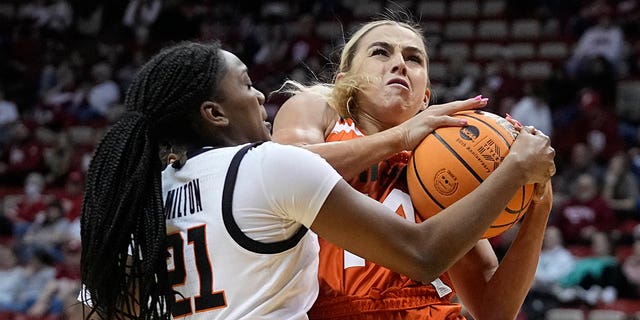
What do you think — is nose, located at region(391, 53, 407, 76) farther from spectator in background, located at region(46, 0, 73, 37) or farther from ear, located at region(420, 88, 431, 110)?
spectator in background, located at region(46, 0, 73, 37)

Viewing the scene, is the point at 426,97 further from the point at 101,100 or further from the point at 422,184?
the point at 101,100

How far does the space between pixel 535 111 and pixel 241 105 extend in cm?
848

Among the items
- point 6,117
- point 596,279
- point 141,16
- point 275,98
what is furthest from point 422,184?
point 141,16

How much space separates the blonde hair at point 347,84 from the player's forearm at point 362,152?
1.48 ft

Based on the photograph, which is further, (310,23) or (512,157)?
(310,23)

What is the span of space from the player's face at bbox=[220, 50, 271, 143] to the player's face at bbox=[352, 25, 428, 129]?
704 mm

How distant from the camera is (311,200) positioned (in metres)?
2.27

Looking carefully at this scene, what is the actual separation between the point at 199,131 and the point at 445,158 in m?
0.71

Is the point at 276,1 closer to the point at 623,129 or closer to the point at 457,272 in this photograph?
the point at 623,129

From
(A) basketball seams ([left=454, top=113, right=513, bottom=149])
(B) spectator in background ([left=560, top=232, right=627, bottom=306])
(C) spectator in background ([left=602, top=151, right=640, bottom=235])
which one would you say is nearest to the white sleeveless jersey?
(A) basketball seams ([left=454, top=113, right=513, bottom=149])

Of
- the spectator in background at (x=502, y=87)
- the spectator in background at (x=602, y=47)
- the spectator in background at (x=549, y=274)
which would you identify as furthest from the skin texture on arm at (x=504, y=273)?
the spectator in background at (x=602, y=47)

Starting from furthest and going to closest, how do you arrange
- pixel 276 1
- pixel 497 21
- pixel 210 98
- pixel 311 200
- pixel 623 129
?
pixel 276 1
pixel 497 21
pixel 623 129
pixel 210 98
pixel 311 200

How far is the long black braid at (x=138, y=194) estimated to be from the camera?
2.37 m

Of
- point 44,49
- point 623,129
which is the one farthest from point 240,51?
point 623,129
